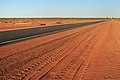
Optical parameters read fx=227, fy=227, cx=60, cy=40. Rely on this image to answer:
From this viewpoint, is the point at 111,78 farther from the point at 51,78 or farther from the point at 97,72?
the point at 51,78

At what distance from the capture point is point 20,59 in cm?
995

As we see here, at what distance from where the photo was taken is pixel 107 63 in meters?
9.37

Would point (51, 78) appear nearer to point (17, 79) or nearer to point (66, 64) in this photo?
point (17, 79)

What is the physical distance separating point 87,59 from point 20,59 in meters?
2.96

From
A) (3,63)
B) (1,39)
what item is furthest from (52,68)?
(1,39)

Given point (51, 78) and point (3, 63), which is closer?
point (51, 78)

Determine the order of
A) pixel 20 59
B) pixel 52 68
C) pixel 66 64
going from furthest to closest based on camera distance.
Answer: pixel 20 59, pixel 66 64, pixel 52 68

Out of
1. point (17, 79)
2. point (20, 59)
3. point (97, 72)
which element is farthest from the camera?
point (20, 59)

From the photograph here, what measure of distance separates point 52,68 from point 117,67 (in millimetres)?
2513

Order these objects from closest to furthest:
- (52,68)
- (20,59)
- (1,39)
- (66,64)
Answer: (52,68) → (66,64) → (20,59) → (1,39)

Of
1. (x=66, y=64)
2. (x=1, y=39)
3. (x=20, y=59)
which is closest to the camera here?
(x=66, y=64)

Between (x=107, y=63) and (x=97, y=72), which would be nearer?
(x=97, y=72)

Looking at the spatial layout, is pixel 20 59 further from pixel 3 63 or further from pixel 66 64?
pixel 66 64

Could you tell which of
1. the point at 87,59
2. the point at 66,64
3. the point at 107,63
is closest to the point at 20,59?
the point at 66,64
